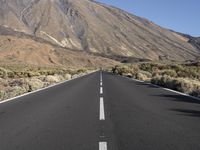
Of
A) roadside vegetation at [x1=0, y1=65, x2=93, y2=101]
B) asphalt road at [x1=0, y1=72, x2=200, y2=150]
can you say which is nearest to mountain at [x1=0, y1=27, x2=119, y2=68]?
roadside vegetation at [x1=0, y1=65, x2=93, y2=101]

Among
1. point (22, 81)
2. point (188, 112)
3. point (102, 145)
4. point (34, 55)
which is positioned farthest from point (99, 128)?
point (34, 55)

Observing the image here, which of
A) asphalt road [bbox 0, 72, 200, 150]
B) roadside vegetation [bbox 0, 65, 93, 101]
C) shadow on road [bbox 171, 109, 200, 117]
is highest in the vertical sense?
asphalt road [bbox 0, 72, 200, 150]

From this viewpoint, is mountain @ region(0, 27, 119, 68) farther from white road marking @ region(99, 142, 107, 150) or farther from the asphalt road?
white road marking @ region(99, 142, 107, 150)

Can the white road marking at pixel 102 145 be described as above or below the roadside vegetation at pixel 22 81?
above

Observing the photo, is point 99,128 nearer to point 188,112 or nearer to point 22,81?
point 188,112

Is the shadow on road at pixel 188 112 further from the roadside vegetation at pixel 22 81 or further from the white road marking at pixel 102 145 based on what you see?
the roadside vegetation at pixel 22 81

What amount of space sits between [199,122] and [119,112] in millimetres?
2867

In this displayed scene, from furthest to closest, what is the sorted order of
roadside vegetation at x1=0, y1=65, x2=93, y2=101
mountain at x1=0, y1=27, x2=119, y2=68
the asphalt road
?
mountain at x1=0, y1=27, x2=119, y2=68 < roadside vegetation at x1=0, y1=65, x2=93, y2=101 < the asphalt road

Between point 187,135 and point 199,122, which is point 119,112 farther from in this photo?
point 187,135

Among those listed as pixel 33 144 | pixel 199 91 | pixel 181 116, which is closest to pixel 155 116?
pixel 181 116

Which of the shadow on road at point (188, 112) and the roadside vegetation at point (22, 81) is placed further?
the roadside vegetation at point (22, 81)

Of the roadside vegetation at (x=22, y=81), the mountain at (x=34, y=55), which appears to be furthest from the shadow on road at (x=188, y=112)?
the mountain at (x=34, y=55)

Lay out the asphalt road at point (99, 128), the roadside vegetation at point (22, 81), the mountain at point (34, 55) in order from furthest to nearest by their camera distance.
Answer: the mountain at point (34, 55) → the roadside vegetation at point (22, 81) → the asphalt road at point (99, 128)

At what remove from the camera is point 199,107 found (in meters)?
14.4
